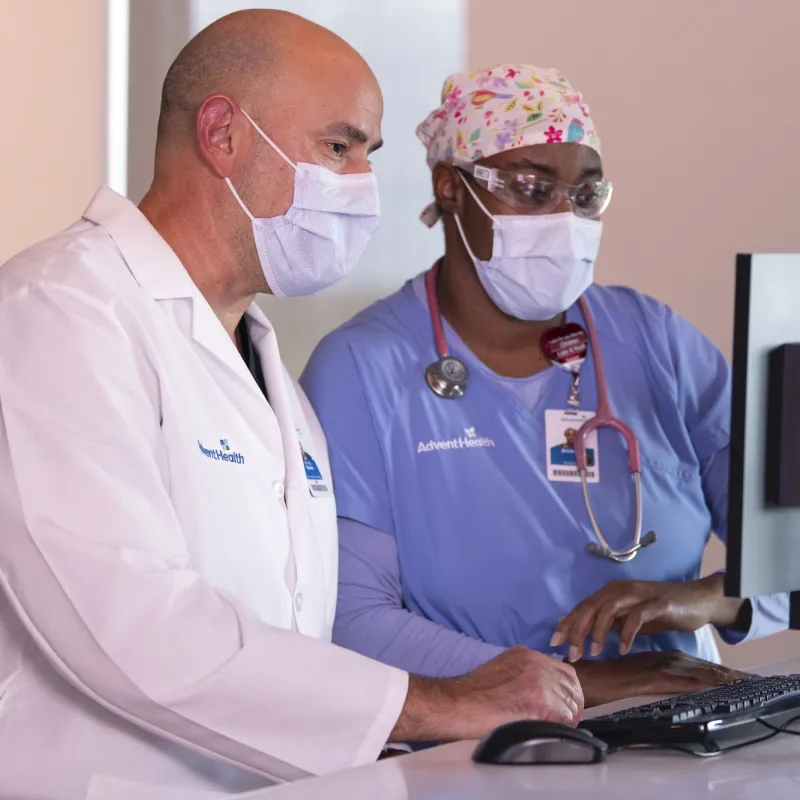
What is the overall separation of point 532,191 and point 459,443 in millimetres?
485

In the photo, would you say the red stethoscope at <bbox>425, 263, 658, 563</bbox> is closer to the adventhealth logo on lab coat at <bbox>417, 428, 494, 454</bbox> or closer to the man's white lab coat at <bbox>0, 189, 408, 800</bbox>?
the adventhealth logo on lab coat at <bbox>417, 428, 494, 454</bbox>

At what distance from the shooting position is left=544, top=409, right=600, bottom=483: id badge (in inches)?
82.2

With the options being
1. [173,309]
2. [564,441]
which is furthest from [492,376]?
[173,309]

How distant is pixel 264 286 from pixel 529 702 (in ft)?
2.50

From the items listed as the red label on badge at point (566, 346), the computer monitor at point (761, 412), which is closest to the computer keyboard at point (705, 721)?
the computer monitor at point (761, 412)

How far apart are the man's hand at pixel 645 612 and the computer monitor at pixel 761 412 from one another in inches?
14.5

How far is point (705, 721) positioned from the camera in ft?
4.25

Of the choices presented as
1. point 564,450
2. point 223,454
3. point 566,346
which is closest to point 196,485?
point 223,454

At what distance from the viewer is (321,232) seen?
177 centimetres

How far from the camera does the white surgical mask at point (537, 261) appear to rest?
2.13 m

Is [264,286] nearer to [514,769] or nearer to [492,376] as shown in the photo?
[492,376]

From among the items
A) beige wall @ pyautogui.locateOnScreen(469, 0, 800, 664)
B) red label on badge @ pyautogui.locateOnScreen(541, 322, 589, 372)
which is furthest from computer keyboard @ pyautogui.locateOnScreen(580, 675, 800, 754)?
beige wall @ pyautogui.locateOnScreen(469, 0, 800, 664)

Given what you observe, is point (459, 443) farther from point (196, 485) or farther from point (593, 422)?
point (196, 485)

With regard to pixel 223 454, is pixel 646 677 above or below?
below
